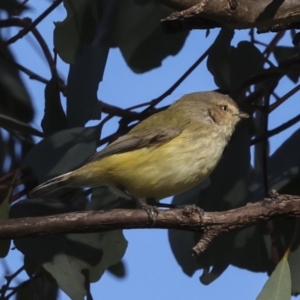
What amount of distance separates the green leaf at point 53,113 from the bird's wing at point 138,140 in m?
0.15

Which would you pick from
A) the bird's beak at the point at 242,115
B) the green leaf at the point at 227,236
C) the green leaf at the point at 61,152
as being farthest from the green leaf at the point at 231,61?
the green leaf at the point at 61,152

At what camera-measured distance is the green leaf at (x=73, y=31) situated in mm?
2729

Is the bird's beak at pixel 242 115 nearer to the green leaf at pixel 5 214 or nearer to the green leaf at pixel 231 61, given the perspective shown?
the green leaf at pixel 231 61

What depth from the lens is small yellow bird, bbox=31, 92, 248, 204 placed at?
9.04 ft

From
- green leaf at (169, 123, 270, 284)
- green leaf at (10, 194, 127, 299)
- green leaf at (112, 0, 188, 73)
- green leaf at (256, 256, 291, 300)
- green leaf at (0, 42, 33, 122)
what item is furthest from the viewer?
green leaf at (0, 42, 33, 122)

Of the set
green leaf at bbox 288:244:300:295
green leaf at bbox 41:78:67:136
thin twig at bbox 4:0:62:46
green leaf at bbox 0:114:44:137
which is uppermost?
thin twig at bbox 4:0:62:46

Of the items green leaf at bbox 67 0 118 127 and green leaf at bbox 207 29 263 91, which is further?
green leaf at bbox 207 29 263 91

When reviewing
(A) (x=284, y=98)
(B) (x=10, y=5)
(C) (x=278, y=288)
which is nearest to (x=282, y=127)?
(A) (x=284, y=98)

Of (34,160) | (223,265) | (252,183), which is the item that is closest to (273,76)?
(252,183)

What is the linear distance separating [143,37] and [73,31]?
323mm

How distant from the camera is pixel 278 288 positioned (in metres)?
2.21

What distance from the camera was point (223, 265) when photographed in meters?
2.73

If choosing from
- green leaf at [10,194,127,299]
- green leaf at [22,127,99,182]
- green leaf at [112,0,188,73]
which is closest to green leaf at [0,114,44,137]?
green leaf at [22,127,99,182]

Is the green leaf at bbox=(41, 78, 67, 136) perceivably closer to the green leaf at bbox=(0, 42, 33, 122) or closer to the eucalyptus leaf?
the green leaf at bbox=(0, 42, 33, 122)
